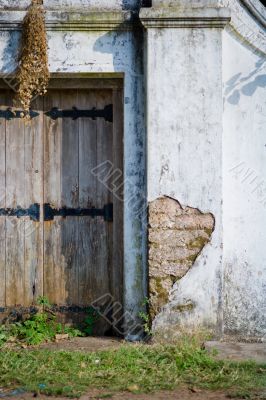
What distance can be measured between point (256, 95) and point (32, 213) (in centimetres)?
234

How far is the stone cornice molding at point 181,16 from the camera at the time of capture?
6.22 m

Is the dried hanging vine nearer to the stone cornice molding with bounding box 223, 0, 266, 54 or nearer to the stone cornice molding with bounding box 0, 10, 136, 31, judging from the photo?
the stone cornice molding with bounding box 0, 10, 136, 31

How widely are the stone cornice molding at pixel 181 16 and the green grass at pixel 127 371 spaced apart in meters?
2.73

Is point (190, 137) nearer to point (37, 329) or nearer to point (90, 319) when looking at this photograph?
point (90, 319)

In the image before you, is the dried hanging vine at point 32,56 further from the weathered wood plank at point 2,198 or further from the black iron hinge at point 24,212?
the black iron hinge at point 24,212

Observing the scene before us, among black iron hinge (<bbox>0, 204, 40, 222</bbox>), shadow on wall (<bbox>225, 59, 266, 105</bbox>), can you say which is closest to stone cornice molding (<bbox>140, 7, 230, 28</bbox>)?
shadow on wall (<bbox>225, 59, 266, 105</bbox>)

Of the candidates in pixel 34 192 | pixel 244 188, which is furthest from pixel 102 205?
pixel 244 188

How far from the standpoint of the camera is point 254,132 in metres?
6.60

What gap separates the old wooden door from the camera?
6.81 meters

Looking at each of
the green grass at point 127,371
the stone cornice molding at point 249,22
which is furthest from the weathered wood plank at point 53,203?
the stone cornice molding at point 249,22

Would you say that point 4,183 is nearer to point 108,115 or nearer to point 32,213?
point 32,213

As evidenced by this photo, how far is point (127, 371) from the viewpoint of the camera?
5.46 meters

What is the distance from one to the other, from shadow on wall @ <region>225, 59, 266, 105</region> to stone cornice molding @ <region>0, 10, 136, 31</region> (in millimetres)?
1048

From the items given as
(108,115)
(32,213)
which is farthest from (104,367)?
(108,115)
